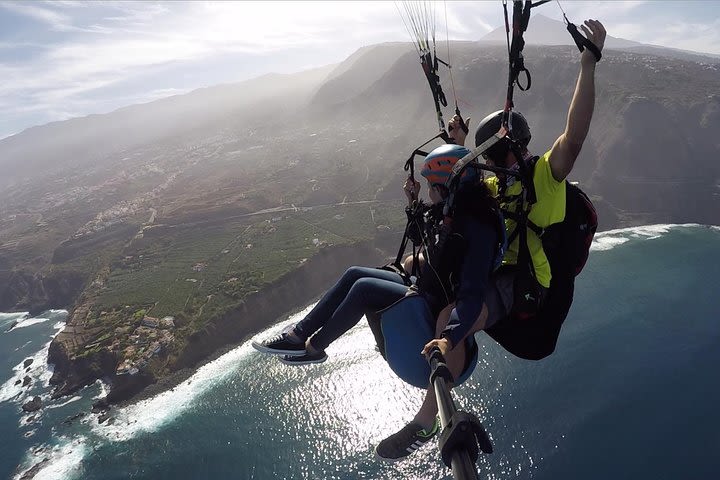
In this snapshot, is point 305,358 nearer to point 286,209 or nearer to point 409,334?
point 409,334

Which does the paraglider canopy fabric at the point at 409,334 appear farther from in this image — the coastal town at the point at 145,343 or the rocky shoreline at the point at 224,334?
the coastal town at the point at 145,343

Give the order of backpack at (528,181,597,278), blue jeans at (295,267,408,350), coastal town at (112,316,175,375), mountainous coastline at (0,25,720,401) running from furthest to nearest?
mountainous coastline at (0,25,720,401), coastal town at (112,316,175,375), blue jeans at (295,267,408,350), backpack at (528,181,597,278)

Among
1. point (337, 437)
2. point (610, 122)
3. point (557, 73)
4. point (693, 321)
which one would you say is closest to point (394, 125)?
point (557, 73)

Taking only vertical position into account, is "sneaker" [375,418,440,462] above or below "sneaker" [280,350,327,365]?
below

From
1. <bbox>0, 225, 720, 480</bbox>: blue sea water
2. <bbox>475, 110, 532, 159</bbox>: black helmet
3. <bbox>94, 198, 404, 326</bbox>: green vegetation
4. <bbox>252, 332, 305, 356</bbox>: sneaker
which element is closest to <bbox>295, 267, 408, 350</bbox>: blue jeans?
<bbox>252, 332, 305, 356</bbox>: sneaker

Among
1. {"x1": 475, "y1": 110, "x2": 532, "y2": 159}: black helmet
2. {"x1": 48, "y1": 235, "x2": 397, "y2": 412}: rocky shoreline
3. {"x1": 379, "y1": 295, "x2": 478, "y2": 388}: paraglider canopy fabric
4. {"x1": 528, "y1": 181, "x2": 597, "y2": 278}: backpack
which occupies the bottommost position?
{"x1": 48, "y1": 235, "x2": 397, "y2": 412}: rocky shoreline

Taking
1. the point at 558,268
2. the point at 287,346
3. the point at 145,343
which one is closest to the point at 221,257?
the point at 145,343

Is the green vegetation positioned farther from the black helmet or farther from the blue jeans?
the black helmet
